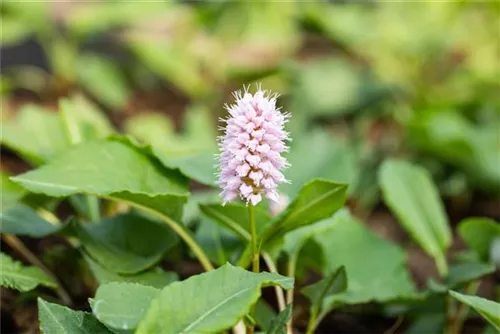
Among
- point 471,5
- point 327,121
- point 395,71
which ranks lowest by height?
point 327,121

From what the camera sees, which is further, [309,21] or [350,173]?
[309,21]

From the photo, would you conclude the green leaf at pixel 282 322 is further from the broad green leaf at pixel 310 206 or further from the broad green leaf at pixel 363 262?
the broad green leaf at pixel 363 262

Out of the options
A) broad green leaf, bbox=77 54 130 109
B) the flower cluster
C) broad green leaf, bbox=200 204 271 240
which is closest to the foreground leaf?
broad green leaf, bbox=200 204 271 240

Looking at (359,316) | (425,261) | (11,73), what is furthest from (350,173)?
(11,73)

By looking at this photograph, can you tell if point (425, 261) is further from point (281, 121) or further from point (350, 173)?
point (281, 121)

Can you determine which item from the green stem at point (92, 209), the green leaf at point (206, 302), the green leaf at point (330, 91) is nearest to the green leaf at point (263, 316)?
the green leaf at point (206, 302)

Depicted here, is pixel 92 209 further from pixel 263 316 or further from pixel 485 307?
pixel 485 307

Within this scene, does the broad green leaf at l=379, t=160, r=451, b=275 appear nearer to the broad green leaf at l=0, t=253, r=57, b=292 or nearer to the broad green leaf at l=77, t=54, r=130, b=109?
the broad green leaf at l=0, t=253, r=57, b=292
